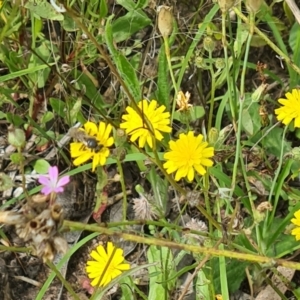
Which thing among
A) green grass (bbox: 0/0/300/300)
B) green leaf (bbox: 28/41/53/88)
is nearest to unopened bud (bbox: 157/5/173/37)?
green grass (bbox: 0/0/300/300)

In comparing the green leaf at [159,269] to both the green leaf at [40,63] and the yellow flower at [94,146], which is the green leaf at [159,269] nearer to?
the yellow flower at [94,146]

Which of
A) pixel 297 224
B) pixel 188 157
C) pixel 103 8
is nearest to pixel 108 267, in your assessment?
pixel 188 157

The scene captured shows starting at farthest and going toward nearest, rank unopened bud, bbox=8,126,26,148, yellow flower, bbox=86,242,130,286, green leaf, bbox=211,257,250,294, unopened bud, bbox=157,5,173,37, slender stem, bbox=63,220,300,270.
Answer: green leaf, bbox=211,257,250,294 → yellow flower, bbox=86,242,130,286 → unopened bud, bbox=157,5,173,37 → unopened bud, bbox=8,126,26,148 → slender stem, bbox=63,220,300,270

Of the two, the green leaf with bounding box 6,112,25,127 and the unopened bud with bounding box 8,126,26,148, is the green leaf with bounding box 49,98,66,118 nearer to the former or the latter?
the green leaf with bounding box 6,112,25,127

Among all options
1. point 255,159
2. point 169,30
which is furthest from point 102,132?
point 255,159

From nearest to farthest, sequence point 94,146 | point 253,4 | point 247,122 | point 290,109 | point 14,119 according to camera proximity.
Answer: point 253,4 → point 94,146 → point 290,109 → point 247,122 → point 14,119

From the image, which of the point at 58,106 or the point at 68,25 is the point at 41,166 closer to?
the point at 58,106
